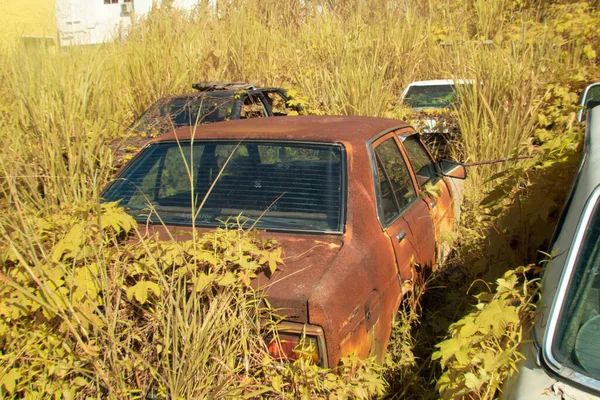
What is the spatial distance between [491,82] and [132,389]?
20.4 ft

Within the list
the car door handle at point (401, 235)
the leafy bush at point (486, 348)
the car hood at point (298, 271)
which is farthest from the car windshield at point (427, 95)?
the leafy bush at point (486, 348)

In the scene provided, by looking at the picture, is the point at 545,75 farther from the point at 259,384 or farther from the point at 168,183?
the point at 259,384

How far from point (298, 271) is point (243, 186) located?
0.88 metres

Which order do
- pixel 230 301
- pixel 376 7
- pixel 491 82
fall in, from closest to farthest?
pixel 230 301 < pixel 491 82 < pixel 376 7

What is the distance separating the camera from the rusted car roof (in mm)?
3402

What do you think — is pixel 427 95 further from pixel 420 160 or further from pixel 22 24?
pixel 22 24

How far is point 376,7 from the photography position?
42.4 feet

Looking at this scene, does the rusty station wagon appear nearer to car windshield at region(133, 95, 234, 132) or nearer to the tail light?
the tail light

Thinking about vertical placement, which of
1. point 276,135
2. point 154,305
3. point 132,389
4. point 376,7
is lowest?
point 132,389

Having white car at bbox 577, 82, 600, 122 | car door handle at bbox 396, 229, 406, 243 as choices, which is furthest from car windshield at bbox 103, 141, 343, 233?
white car at bbox 577, 82, 600, 122

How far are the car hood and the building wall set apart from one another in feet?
13.3

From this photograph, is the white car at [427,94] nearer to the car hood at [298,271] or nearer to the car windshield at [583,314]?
the car hood at [298,271]

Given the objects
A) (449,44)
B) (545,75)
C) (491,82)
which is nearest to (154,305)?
(491,82)

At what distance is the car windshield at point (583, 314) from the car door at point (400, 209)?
1.31 metres
